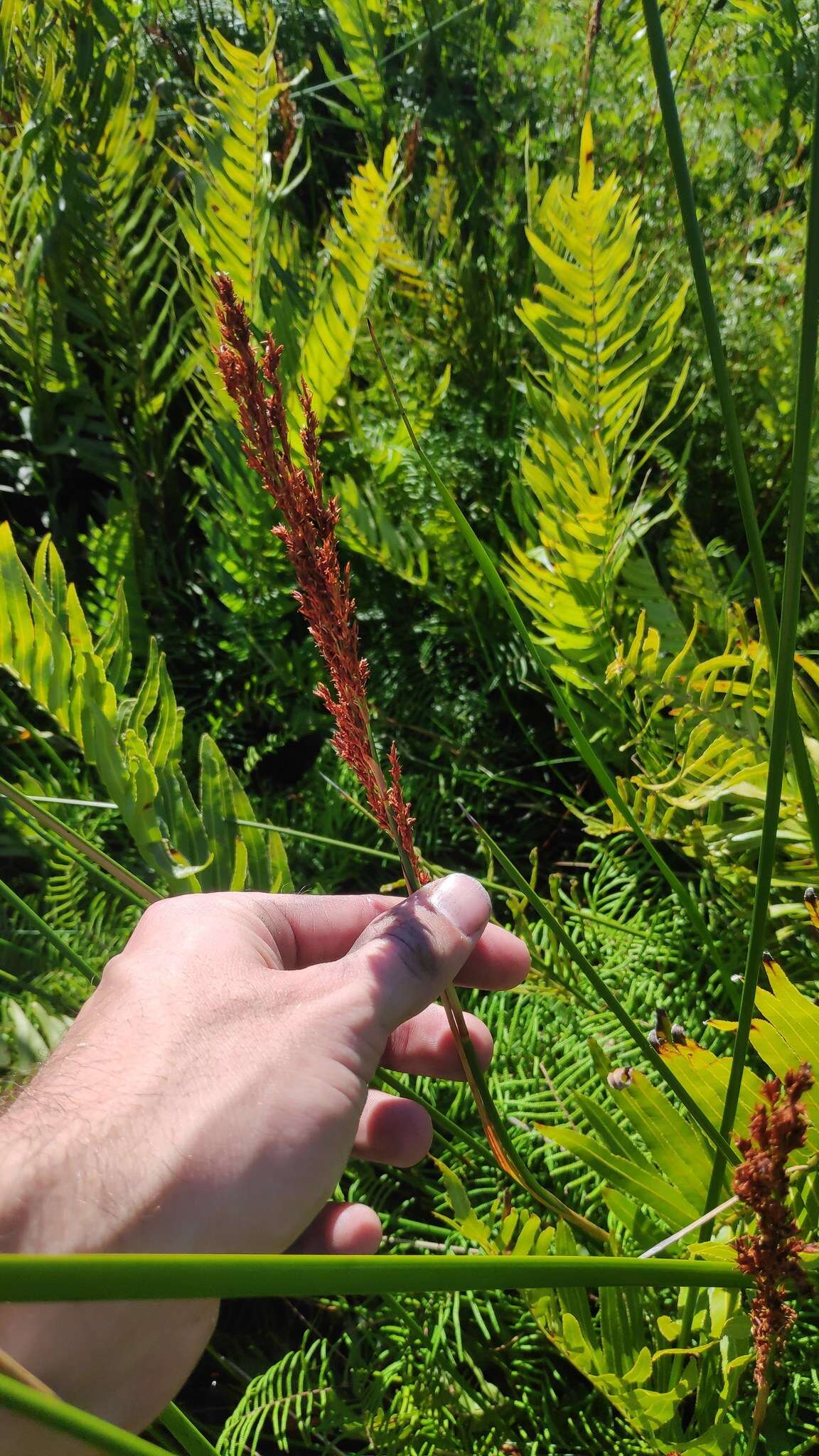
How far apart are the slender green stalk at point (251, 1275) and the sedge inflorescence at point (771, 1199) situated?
0.32ft

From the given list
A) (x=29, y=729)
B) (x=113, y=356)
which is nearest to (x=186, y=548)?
(x=113, y=356)

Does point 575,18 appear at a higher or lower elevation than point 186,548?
higher

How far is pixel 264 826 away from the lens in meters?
0.83

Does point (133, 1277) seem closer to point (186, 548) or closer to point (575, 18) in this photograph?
point (186, 548)

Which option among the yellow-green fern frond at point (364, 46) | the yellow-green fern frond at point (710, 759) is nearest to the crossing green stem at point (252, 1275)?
the yellow-green fern frond at point (710, 759)

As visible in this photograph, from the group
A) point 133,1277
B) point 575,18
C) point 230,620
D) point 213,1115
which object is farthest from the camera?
point 575,18

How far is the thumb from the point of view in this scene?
0.60 meters

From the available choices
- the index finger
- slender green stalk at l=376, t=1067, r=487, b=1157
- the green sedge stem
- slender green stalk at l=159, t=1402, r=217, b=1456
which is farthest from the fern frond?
slender green stalk at l=159, t=1402, r=217, b=1456

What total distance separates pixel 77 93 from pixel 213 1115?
4.77 ft

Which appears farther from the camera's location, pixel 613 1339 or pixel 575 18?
pixel 575 18

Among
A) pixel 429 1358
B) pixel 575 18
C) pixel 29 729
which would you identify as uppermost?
pixel 575 18

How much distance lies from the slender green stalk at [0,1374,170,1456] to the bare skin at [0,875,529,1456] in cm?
21

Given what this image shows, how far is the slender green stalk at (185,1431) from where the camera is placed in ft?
1.38

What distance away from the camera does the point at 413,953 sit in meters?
0.61
